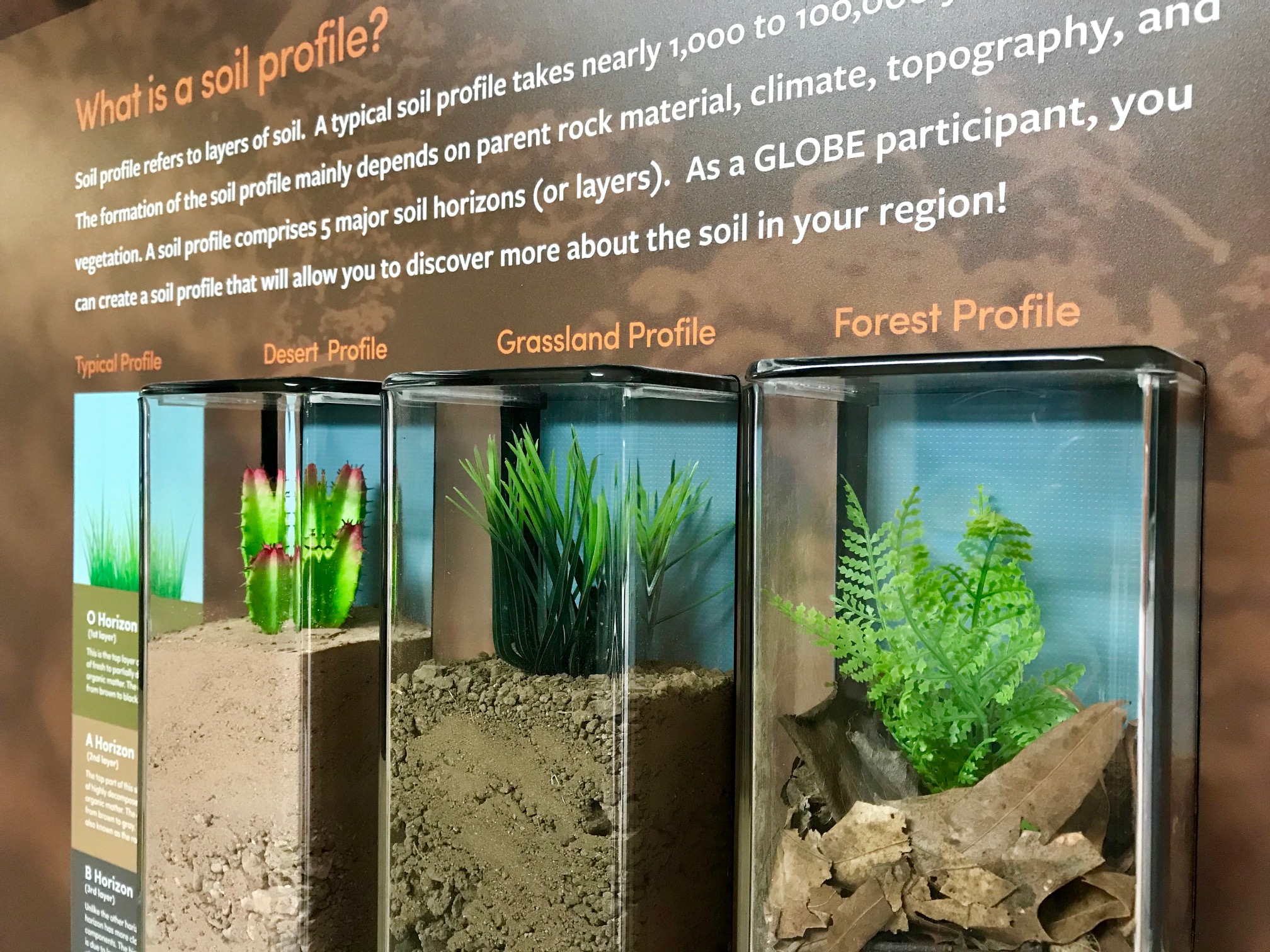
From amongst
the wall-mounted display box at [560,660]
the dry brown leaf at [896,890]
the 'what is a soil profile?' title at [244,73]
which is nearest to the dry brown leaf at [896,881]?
the dry brown leaf at [896,890]

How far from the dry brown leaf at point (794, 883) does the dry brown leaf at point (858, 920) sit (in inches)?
0.6

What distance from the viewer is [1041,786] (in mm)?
760

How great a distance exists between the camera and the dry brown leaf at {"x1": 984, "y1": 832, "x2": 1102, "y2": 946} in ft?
2.47

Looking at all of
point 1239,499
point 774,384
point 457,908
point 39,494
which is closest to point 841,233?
point 774,384

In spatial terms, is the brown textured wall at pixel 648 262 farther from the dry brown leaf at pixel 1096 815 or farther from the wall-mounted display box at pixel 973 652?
the dry brown leaf at pixel 1096 815

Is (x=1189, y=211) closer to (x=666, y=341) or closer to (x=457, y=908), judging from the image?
(x=666, y=341)

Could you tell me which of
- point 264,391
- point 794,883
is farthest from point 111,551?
point 794,883

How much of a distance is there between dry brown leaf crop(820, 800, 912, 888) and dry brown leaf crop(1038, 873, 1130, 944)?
10cm

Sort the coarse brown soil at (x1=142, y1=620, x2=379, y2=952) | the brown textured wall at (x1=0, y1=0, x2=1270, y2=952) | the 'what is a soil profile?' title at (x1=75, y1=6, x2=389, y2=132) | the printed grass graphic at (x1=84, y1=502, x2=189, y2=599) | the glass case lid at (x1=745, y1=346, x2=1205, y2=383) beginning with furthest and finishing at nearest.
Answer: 1. the printed grass graphic at (x1=84, y1=502, x2=189, y2=599)
2. the 'what is a soil profile?' title at (x1=75, y1=6, x2=389, y2=132)
3. the coarse brown soil at (x1=142, y1=620, x2=379, y2=952)
4. the brown textured wall at (x1=0, y1=0, x2=1270, y2=952)
5. the glass case lid at (x1=745, y1=346, x2=1205, y2=383)

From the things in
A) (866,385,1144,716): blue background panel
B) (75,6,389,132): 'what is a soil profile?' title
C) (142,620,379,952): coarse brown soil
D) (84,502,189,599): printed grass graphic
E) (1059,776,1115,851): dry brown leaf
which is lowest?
(142,620,379,952): coarse brown soil

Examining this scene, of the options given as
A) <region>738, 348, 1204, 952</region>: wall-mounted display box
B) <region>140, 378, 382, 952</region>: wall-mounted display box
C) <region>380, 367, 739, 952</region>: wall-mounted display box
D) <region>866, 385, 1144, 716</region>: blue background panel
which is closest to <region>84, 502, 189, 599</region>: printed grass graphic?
<region>140, 378, 382, 952</region>: wall-mounted display box

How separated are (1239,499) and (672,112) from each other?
668 millimetres

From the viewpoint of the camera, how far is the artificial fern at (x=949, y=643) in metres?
0.79

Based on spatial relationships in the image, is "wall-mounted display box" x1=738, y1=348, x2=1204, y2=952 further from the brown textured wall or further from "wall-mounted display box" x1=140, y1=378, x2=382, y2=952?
"wall-mounted display box" x1=140, y1=378, x2=382, y2=952
